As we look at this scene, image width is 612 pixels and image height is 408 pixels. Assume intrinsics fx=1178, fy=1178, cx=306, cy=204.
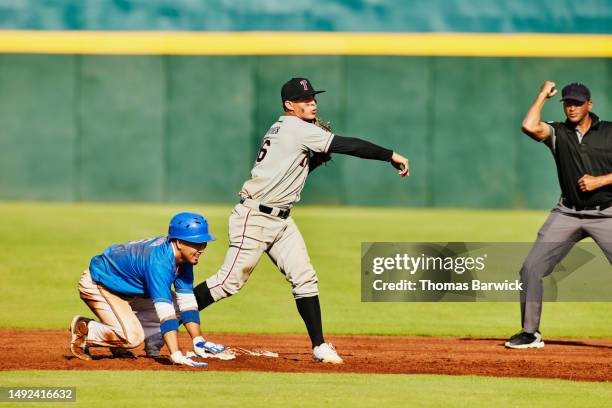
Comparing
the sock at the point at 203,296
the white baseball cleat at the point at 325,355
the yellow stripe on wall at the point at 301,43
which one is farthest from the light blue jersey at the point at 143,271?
the yellow stripe on wall at the point at 301,43

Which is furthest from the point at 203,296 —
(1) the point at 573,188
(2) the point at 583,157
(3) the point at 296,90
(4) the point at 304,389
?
(2) the point at 583,157

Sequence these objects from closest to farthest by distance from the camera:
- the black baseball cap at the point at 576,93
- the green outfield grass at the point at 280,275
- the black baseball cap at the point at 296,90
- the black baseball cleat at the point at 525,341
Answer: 1. the black baseball cap at the point at 296,90
2. the black baseball cap at the point at 576,93
3. the black baseball cleat at the point at 525,341
4. the green outfield grass at the point at 280,275

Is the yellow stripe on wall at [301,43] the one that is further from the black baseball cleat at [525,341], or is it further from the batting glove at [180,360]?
the batting glove at [180,360]

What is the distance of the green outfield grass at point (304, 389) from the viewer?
23.1 feet

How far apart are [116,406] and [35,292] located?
6.89 metres

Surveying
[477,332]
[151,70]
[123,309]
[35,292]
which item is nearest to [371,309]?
[477,332]

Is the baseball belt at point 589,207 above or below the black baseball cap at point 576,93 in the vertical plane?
below

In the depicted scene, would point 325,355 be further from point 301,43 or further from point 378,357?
point 301,43

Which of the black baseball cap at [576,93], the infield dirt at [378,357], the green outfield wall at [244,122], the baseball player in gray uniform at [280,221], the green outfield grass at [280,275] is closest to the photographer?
the infield dirt at [378,357]

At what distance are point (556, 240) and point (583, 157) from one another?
703 mm

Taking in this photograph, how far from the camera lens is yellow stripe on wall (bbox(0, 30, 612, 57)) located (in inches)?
827

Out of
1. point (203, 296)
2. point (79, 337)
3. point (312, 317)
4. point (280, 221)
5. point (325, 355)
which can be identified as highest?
point (280, 221)

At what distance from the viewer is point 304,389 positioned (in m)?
7.44

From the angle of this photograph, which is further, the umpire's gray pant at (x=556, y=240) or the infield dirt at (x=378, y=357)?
the umpire's gray pant at (x=556, y=240)
